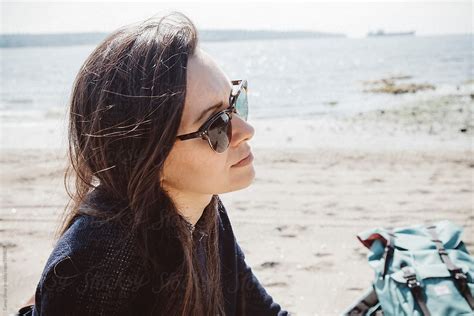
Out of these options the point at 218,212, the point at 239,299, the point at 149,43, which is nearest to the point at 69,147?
the point at 149,43

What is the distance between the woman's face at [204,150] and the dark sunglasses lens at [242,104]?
2.0 inches

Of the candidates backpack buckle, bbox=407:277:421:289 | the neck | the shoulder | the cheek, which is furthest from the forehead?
backpack buckle, bbox=407:277:421:289

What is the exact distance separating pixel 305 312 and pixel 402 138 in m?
7.48

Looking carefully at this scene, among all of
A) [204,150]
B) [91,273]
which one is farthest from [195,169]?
[91,273]

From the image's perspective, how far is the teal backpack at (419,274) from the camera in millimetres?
2773

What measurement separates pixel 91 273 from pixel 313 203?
15.2 ft

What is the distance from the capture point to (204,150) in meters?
1.65

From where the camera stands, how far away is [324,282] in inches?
152

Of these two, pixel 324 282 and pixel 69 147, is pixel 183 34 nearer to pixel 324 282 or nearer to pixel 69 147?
pixel 69 147

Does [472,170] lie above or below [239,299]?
below

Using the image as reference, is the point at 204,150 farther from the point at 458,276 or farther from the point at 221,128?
the point at 458,276

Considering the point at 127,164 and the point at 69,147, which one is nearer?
the point at 127,164

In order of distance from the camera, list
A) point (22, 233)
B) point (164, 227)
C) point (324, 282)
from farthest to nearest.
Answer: point (22, 233) → point (324, 282) → point (164, 227)

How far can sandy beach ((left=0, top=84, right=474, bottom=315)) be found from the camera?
13.0ft
